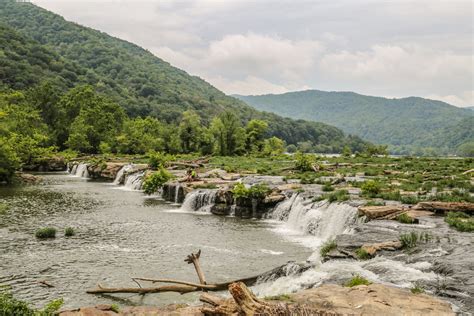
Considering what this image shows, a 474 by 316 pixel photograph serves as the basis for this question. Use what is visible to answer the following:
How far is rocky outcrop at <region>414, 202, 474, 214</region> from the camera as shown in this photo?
24.3 metres

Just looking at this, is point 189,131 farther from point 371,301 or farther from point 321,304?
point 371,301

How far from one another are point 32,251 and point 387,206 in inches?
795

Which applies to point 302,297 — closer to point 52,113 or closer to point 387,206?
point 387,206

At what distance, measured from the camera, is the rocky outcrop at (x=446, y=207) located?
24.3 meters

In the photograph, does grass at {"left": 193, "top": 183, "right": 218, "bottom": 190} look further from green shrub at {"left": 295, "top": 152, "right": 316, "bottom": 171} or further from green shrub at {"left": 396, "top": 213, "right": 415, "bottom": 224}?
green shrub at {"left": 396, "top": 213, "right": 415, "bottom": 224}

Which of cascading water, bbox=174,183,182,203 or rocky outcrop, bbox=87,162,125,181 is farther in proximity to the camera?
rocky outcrop, bbox=87,162,125,181

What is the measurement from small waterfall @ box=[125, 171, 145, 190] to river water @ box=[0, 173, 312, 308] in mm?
11012

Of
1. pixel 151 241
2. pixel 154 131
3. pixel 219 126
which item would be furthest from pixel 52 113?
pixel 151 241

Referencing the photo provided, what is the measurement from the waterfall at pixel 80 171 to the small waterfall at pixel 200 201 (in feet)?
103

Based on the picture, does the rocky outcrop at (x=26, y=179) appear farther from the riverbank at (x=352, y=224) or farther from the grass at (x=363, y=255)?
the grass at (x=363, y=255)

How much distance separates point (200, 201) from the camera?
37.1 meters

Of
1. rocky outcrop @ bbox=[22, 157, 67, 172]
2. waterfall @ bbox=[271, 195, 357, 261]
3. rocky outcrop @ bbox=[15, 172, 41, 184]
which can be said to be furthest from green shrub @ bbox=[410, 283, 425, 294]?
rocky outcrop @ bbox=[22, 157, 67, 172]

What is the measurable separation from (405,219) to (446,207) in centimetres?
363

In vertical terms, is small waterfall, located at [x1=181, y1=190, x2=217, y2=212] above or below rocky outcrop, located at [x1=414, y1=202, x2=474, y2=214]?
below
